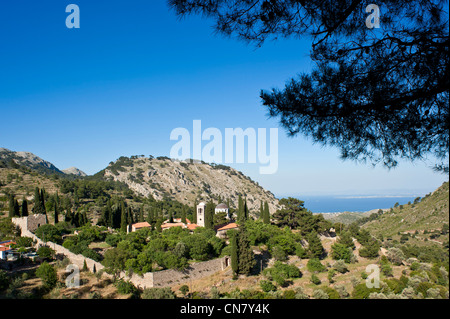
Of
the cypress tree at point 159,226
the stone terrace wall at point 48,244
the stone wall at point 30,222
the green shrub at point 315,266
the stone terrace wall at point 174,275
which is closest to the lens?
the stone terrace wall at point 174,275

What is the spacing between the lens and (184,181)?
95.5 metres

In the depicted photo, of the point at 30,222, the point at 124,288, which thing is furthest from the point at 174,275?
the point at 30,222

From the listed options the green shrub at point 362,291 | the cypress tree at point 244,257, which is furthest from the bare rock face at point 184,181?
the green shrub at point 362,291

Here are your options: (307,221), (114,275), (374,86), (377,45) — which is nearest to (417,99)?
(374,86)

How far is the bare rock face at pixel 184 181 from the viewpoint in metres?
84.5

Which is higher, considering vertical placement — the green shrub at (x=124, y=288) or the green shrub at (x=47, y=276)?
the green shrub at (x=47, y=276)

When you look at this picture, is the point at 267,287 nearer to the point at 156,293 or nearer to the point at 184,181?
the point at 156,293

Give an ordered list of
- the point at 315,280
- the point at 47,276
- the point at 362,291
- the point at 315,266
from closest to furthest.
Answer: the point at 47,276 → the point at 362,291 → the point at 315,280 → the point at 315,266

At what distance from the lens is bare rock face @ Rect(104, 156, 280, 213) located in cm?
8450

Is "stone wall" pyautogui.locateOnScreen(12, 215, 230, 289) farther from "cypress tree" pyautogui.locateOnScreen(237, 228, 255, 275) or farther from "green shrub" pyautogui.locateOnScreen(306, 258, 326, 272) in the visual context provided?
"green shrub" pyautogui.locateOnScreen(306, 258, 326, 272)
